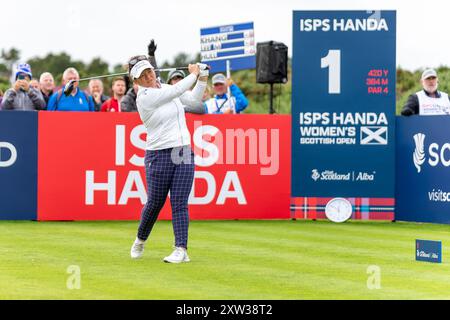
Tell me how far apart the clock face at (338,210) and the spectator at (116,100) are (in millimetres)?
3703

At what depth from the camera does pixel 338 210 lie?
19594 mm

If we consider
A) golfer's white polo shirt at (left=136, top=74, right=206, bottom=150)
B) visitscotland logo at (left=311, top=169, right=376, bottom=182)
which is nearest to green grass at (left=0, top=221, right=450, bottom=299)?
visitscotland logo at (left=311, top=169, right=376, bottom=182)

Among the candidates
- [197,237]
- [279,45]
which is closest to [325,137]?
[279,45]

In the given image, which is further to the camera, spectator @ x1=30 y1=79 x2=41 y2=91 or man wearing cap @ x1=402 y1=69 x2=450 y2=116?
spectator @ x1=30 y1=79 x2=41 y2=91

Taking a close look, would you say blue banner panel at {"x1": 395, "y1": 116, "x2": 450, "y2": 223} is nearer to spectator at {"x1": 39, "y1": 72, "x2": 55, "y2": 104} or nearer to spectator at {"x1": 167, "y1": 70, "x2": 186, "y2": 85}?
spectator at {"x1": 167, "y1": 70, "x2": 186, "y2": 85}

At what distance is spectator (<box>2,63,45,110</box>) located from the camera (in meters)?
19.3

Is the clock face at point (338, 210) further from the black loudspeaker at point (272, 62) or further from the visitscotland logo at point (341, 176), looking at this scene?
the black loudspeaker at point (272, 62)

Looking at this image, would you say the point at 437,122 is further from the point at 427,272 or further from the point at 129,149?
the point at 427,272

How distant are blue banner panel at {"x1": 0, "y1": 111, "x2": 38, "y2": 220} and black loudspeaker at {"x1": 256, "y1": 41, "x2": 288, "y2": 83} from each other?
4724 millimetres

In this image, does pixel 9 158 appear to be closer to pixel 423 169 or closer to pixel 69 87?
pixel 69 87

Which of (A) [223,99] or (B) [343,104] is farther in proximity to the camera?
(A) [223,99]

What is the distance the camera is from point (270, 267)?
12.7 metres

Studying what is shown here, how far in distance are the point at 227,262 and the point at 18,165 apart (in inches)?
259

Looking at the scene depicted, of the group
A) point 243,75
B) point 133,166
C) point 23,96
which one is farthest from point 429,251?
point 243,75
